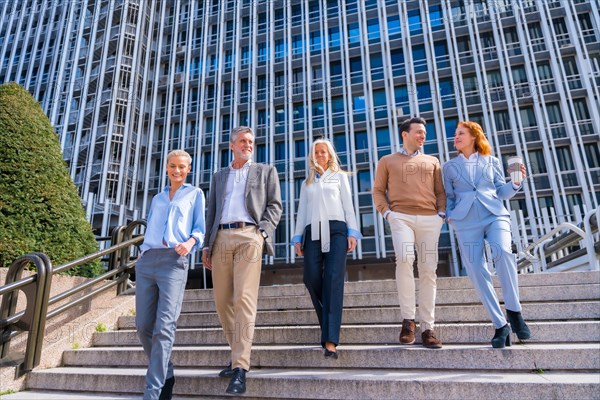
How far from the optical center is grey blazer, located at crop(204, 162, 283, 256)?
3.28 meters

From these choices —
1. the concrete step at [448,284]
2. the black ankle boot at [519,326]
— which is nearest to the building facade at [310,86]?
the concrete step at [448,284]

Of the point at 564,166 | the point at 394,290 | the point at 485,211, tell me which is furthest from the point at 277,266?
the point at 485,211

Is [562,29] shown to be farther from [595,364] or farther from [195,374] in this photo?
[195,374]

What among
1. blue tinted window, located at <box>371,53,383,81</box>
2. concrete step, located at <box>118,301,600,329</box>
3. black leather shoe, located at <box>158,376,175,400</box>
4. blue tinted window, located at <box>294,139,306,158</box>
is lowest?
black leather shoe, located at <box>158,376,175,400</box>

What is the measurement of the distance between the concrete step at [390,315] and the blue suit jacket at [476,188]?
3.33ft

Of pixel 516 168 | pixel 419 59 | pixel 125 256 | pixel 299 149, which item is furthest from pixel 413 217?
pixel 419 59

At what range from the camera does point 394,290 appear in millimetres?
4809

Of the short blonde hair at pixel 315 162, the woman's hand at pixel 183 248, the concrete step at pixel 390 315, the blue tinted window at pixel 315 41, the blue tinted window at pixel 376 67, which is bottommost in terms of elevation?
the concrete step at pixel 390 315

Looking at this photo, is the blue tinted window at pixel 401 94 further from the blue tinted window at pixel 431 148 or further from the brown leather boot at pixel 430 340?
the brown leather boot at pixel 430 340

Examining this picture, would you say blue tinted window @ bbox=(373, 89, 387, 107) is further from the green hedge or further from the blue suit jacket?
the blue suit jacket

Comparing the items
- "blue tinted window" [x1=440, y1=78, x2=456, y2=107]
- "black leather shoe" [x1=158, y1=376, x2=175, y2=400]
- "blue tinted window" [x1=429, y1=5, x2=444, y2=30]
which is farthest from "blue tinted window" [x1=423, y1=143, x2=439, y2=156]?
"black leather shoe" [x1=158, y1=376, x2=175, y2=400]

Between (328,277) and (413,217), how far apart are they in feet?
3.08

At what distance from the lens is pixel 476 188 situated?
3.43 m

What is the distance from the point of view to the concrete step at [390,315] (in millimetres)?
3602
